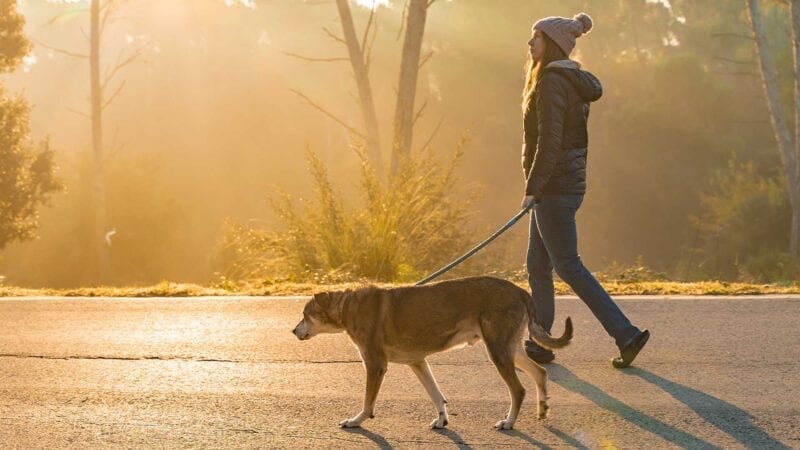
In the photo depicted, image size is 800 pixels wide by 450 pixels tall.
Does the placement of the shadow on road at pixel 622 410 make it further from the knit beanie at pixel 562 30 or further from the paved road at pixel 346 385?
the knit beanie at pixel 562 30

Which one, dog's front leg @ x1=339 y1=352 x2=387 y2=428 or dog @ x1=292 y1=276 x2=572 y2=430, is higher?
dog @ x1=292 y1=276 x2=572 y2=430

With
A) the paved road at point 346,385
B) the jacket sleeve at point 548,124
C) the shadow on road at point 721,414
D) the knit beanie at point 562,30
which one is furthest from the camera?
the knit beanie at point 562,30

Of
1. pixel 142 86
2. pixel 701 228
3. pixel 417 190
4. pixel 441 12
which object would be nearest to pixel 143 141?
pixel 142 86

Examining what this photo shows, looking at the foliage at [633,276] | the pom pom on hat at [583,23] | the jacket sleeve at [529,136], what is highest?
the pom pom on hat at [583,23]

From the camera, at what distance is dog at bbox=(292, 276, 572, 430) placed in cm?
604

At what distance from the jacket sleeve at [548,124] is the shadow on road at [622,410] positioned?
1.24 m

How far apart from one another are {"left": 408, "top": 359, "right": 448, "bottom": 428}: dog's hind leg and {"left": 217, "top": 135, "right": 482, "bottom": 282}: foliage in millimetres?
5685

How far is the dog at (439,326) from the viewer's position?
604cm

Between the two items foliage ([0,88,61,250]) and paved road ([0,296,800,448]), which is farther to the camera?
foliage ([0,88,61,250])

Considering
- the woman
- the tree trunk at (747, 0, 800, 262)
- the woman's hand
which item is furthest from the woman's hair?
the tree trunk at (747, 0, 800, 262)

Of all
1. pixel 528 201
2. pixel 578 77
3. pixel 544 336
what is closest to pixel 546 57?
pixel 578 77

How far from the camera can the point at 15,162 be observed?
92.9 feet

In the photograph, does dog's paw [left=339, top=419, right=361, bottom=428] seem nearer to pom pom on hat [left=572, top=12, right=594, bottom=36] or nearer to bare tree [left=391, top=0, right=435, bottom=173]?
pom pom on hat [left=572, top=12, right=594, bottom=36]

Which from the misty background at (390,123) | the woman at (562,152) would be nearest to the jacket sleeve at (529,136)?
the woman at (562,152)
